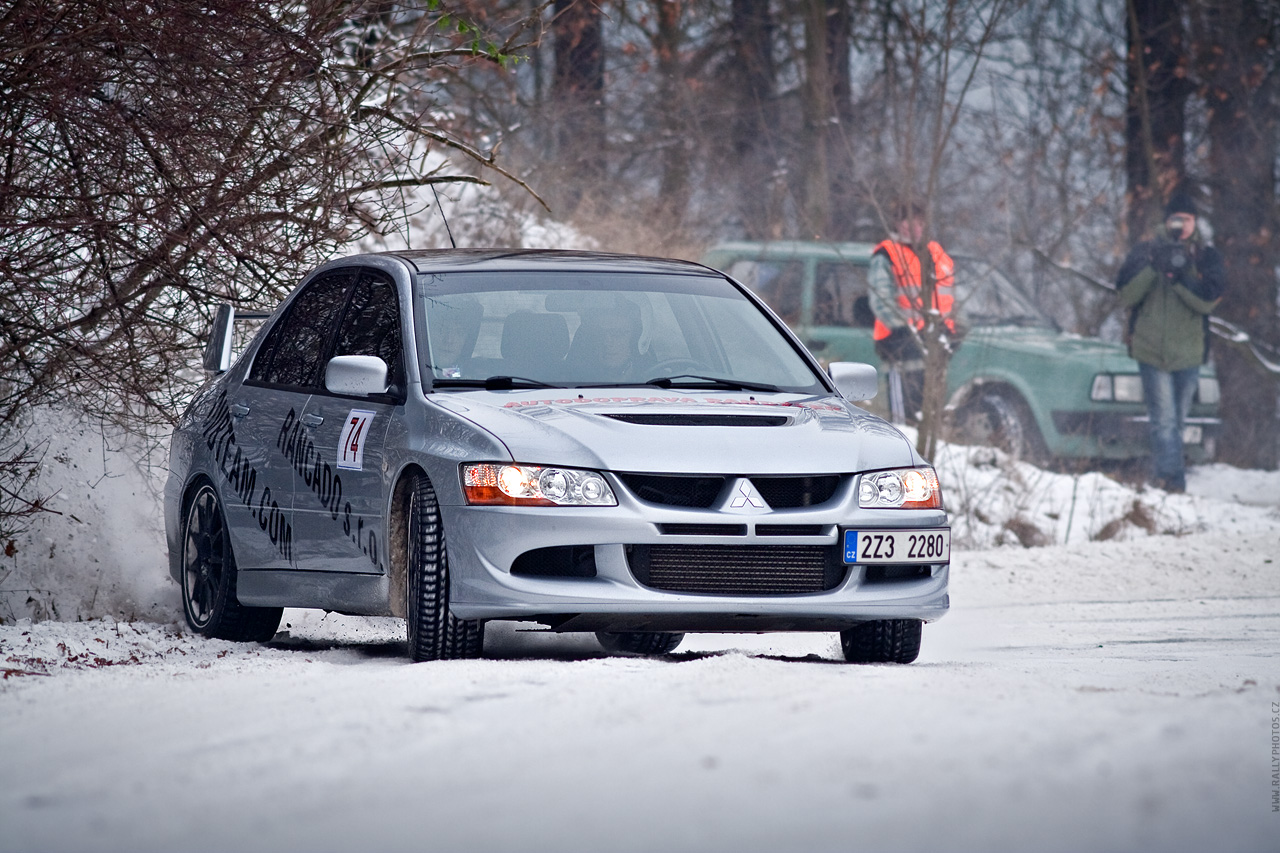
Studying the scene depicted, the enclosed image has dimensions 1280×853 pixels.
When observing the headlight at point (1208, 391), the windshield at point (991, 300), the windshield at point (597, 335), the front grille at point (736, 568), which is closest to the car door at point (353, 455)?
the windshield at point (597, 335)

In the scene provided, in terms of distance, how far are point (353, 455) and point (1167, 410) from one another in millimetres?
11007

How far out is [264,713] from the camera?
15.9ft

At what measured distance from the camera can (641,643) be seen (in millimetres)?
8109

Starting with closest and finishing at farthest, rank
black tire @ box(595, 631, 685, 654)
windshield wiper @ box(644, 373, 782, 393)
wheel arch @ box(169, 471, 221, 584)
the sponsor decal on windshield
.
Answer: the sponsor decal on windshield < windshield wiper @ box(644, 373, 782, 393) < black tire @ box(595, 631, 685, 654) < wheel arch @ box(169, 471, 221, 584)

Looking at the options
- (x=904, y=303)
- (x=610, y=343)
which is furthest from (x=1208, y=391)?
(x=610, y=343)

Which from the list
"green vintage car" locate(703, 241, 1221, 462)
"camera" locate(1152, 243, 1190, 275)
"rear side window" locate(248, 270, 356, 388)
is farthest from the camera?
"camera" locate(1152, 243, 1190, 275)

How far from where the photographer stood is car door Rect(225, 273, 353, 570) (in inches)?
289

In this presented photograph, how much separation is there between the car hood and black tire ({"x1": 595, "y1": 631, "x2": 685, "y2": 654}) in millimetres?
1687

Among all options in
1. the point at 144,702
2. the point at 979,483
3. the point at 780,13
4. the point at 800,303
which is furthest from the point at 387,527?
the point at 780,13

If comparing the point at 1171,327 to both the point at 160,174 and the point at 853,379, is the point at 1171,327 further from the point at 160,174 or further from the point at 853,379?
the point at 160,174

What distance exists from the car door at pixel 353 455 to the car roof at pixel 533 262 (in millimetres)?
226

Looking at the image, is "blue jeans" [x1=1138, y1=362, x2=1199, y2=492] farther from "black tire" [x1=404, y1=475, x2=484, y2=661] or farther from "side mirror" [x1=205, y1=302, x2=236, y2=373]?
"black tire" [x1=404, y1=475, x2=484, y2=661]

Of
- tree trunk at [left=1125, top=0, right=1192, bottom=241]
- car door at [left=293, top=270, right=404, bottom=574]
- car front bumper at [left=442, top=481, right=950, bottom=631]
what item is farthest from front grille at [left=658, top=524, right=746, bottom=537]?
tree trunk at [left=1125, top=0, right=1192, bottom=241]

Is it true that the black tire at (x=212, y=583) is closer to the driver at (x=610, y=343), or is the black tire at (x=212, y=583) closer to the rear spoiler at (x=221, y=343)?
the rear spoiler at (x=221, y=343)
